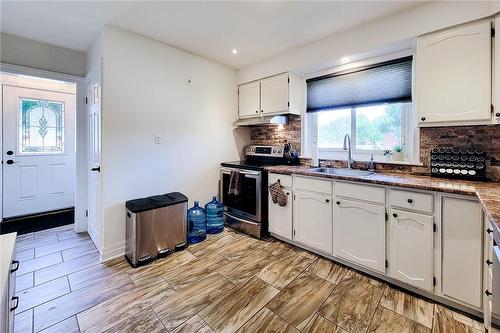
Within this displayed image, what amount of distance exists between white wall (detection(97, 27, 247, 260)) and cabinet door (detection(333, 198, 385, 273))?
76.2 inches

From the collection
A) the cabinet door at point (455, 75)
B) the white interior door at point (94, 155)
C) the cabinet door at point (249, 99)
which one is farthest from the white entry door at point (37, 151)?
the cabinet door at point (455, 75)

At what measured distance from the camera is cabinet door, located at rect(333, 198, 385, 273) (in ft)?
6.75

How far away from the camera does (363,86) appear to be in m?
2.72

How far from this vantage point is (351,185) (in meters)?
2.21

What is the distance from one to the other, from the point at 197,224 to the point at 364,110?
8.46ft

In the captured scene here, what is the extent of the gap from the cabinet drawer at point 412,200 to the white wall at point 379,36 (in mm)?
1407

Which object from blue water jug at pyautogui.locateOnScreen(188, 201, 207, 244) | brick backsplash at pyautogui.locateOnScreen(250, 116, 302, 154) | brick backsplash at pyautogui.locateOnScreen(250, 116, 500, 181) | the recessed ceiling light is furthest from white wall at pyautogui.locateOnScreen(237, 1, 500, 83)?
blue water jug at pyautogui.locateOnScreen(188, 201, 207, 244)

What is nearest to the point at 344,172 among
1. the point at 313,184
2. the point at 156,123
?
the point at 313,184

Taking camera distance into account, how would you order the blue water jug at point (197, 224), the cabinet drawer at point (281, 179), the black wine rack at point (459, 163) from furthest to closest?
the blue water jug at point (197, 224), the cabinet drawer at point (281, 179), the black wine rack at point (459, 163)

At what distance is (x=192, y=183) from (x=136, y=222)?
1.04 metres

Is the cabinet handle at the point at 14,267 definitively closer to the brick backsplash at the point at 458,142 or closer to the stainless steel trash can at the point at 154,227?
the stainless steel trash can at the point at 154,227

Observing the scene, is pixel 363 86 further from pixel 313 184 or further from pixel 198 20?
Result: pixel 198 20

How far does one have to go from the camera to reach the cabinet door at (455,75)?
1.79 metres

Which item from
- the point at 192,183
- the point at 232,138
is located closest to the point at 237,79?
the point at 232,138
